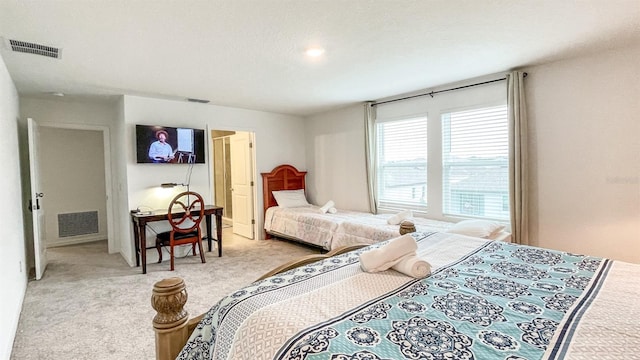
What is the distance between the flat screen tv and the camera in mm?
4027

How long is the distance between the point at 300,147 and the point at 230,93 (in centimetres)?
209

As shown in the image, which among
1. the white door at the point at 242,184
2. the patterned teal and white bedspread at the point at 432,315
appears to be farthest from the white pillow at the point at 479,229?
the white door at the point at 242,184

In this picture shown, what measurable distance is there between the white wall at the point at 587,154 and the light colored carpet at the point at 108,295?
3.00m

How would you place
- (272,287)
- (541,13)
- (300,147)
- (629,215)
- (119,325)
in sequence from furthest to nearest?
(300,147) → (629,215) → (119,325) → (541,13) → (272,287)

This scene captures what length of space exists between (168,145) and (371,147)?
2.86 m

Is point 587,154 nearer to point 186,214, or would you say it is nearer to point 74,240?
point 186,214

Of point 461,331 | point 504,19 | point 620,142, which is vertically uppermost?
point 504,19

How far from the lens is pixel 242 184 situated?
562 centimetres

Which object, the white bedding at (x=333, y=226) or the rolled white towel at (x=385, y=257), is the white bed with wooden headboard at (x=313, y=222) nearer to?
the white bedding at (x=333, y=226)

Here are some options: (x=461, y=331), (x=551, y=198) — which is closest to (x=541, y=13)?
(x=551, y=198)

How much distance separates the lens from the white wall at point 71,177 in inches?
203

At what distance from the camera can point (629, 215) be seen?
8.88ft

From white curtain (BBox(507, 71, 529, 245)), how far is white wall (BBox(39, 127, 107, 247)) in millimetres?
6389

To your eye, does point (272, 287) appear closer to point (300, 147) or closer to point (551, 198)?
point (551, 198)
